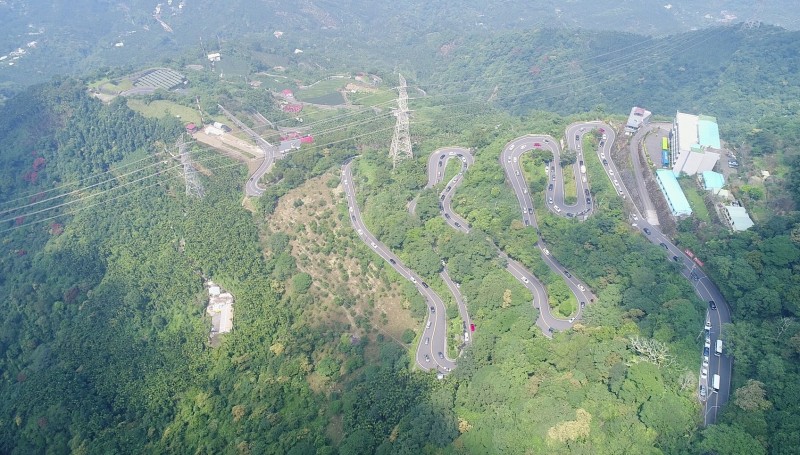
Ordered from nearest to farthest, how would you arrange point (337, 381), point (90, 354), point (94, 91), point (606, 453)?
point (606, 453) → point (337, 381) → point (90, 354) → point (94, 91)

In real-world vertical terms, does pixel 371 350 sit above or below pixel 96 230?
above

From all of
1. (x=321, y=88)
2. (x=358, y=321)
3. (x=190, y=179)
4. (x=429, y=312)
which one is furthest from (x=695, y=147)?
(x=321, y=88)

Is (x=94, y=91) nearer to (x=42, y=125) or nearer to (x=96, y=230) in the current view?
(x=42, y=125)

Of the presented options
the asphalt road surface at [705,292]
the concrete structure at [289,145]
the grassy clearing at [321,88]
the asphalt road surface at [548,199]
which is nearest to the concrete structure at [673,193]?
→ the asphalt road surface at [705,292]

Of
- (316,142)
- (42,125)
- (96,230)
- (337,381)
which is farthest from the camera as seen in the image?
(42,125)

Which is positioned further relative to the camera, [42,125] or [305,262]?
[42,125]

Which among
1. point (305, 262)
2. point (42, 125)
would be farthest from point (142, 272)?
point (42, 125)

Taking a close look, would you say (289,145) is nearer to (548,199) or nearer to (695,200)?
(548,199)
